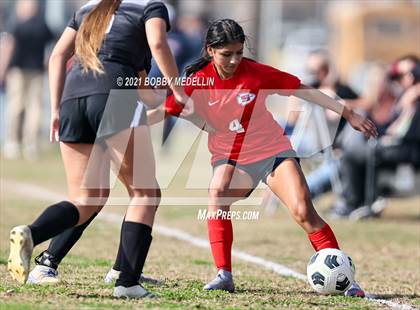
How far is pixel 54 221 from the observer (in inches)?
236

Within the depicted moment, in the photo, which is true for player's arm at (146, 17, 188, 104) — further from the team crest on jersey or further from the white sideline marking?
the white sideline marking

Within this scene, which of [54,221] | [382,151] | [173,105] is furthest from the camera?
[382,151]

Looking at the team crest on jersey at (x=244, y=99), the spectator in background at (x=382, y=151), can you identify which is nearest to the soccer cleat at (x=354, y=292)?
the team crest on jersey at (x=244, y=99)

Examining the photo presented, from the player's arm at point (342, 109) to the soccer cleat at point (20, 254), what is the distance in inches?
79.5

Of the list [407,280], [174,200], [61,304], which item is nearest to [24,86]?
[174,200]

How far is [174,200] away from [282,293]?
6.62m

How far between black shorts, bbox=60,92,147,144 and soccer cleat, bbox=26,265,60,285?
94 centimetres

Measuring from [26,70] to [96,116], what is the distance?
507 inches

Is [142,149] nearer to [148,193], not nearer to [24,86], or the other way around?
[148,193]

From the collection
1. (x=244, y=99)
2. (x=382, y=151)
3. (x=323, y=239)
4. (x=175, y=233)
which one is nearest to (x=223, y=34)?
(x=244, y=99)

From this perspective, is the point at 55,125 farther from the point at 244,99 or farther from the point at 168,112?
the point at 244,99

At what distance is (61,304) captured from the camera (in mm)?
5797

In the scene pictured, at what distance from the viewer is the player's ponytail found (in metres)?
6.12

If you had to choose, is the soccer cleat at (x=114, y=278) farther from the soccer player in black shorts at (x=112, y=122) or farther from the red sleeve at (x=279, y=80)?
the red sleeve at (x=279, y=80)
